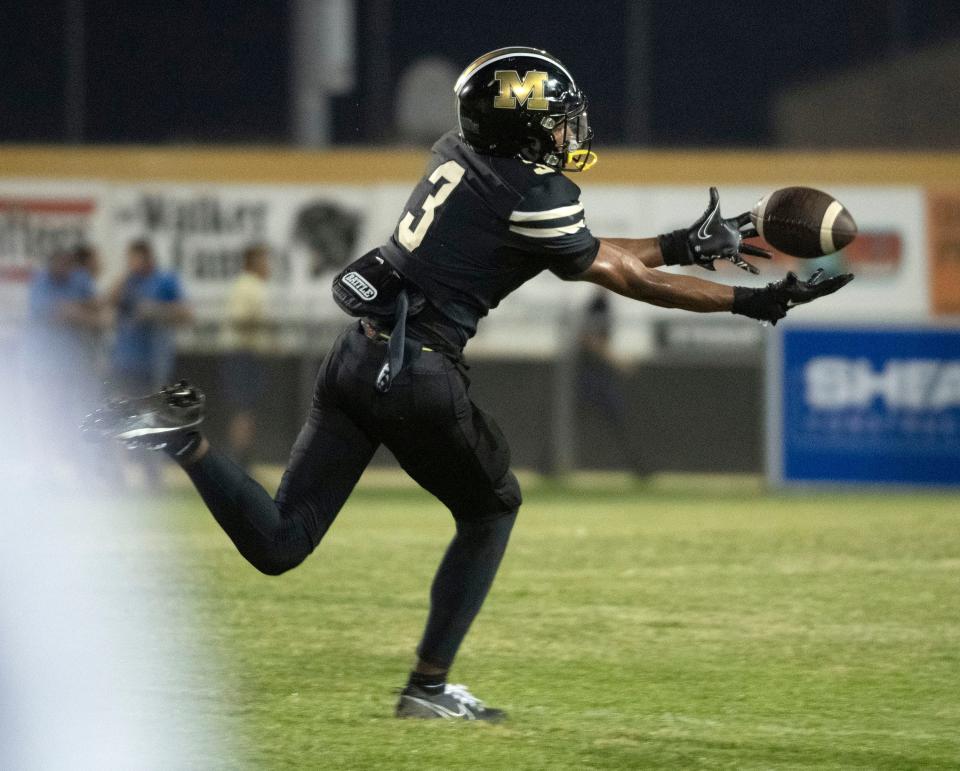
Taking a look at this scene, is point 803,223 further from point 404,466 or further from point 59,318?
point 59,318

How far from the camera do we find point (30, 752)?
15.1 ft

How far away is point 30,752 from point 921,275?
1549 cm

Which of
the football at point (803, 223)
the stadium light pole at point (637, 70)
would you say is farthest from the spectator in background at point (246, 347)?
the football at point (803, 223)

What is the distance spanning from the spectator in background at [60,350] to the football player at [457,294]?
345 inches

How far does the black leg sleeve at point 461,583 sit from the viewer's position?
5094mm

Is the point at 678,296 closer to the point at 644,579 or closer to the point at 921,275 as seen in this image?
the point at 644,579

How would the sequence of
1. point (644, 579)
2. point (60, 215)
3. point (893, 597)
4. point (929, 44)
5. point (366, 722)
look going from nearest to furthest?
point (366, 722), point (893, 597), point (644, 579), point (60, 215), point (929, 44)

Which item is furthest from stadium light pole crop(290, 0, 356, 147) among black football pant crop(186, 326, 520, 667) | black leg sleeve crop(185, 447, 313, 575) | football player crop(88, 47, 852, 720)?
black leg sleeve crop(185, 447, 313, 575)

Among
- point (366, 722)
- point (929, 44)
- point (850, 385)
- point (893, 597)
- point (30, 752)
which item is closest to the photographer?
point (30, 752)

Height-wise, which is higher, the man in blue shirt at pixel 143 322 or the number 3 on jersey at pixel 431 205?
the number 3 on jersey at pixel 431 205

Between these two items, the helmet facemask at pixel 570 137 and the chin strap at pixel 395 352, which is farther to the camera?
the helmet facemask at pixel 570 137

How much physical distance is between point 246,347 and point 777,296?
9.84m

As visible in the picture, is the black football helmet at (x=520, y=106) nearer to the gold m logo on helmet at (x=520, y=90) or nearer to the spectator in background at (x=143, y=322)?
the gold m logo on helmet at (x=520, y=90)

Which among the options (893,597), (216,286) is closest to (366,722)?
(893,597)
